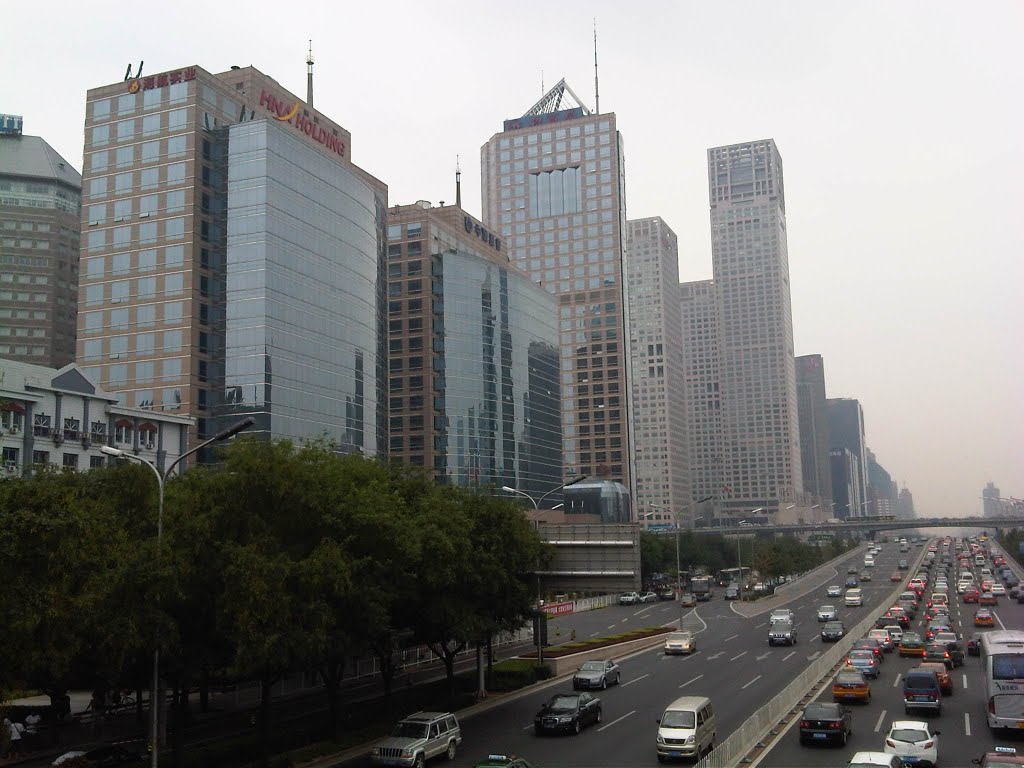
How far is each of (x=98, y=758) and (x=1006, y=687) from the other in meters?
34.0

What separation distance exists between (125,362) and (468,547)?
6900 centimetres

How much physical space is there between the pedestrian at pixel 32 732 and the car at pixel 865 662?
41.2 m

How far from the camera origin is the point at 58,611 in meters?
24.1

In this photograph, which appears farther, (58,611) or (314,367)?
(314,367)

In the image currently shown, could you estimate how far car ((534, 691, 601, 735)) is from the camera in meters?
39.1

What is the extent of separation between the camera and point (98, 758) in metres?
34.7

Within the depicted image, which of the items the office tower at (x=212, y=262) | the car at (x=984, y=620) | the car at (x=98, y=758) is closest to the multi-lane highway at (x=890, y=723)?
the car at (x=98, y=758)

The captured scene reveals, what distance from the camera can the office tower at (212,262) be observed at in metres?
97.2

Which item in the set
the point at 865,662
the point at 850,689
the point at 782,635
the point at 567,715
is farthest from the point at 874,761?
the point at 782,635

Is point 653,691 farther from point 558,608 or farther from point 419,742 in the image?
point 558,608

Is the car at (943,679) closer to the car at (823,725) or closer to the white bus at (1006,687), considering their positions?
the white bus at (1006,687)

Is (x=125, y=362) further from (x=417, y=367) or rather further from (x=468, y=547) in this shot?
(x=468, y=547)

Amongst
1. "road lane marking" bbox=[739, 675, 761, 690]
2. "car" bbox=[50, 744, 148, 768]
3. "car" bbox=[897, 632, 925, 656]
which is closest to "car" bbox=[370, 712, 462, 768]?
"car" bbox=[50, 744, 148, 768]

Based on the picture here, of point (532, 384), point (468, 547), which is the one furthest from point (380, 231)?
point (468, 547)
